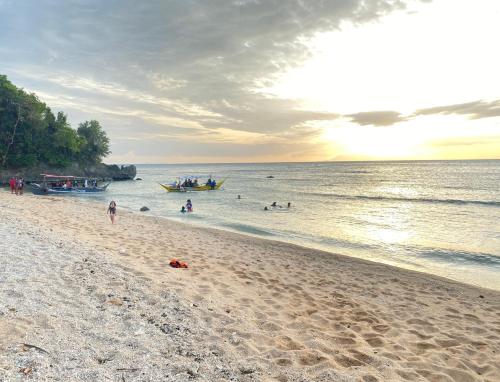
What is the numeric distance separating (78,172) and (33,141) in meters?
10.8

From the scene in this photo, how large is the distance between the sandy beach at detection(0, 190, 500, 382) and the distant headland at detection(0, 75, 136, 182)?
5792 cm

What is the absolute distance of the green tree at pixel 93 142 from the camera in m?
75.2

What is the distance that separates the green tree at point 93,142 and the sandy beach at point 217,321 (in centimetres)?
7082

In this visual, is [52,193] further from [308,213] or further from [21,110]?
[308,213]

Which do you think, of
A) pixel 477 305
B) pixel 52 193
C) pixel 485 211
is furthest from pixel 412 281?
pixel 52 193

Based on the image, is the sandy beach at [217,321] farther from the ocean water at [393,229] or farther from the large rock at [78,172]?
the large rock at [78,172]

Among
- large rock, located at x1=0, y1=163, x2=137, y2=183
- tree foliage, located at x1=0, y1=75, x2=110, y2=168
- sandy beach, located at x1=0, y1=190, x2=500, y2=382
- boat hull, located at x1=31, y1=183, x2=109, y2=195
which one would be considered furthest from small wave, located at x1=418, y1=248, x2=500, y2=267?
tree foliage, located at x1=0, y1=75, x2=110, y2=168

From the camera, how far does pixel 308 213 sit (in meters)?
31.2

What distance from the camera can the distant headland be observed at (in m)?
57.2

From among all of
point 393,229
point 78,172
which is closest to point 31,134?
point 78,172

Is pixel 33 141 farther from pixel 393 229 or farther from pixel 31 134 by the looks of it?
pixel 393 229

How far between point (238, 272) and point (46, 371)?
726 centimetres

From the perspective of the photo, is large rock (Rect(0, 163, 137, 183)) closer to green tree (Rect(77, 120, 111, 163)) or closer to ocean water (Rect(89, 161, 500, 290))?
green tree (Rect(77, 120, 111, 163))

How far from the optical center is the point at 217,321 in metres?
6.23
